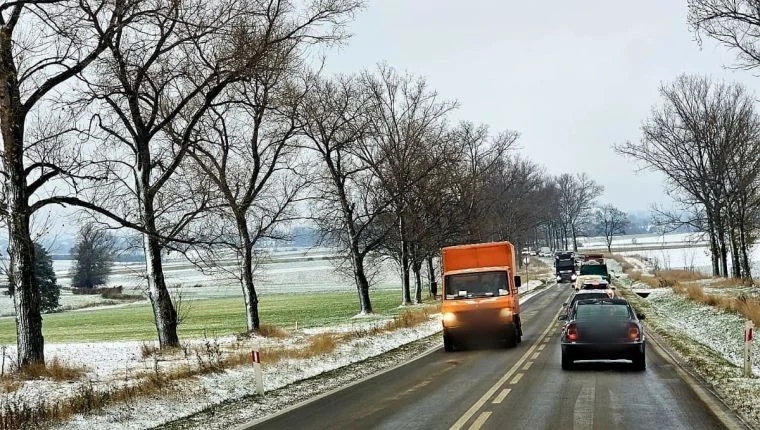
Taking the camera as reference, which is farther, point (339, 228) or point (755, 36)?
point (339, 228)

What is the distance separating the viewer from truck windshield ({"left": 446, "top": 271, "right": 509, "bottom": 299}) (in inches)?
896

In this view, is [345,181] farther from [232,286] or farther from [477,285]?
[232,286]

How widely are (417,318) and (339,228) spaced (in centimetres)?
1446

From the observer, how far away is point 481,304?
2225cm

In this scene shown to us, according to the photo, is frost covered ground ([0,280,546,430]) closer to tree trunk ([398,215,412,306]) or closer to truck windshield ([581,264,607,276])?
tree trunk ([398,215,412,306])

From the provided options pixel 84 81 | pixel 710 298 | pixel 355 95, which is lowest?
pixel 710 298

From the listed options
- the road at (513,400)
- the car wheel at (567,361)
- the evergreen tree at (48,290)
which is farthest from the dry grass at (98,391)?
the evergreen tree at (48,290)

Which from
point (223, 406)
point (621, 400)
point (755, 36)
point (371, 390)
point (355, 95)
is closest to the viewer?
point (621, 400)

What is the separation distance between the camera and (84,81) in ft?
59.7

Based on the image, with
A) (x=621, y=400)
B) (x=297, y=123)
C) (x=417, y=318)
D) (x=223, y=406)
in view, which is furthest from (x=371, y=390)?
(x=297, y=123)

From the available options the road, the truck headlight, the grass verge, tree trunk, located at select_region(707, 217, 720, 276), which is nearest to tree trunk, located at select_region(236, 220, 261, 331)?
the grass verge

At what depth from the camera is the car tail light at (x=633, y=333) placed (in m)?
15.8

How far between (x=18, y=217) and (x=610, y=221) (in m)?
145

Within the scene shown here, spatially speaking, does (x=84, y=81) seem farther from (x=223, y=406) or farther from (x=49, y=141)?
(x=223, y=406)
